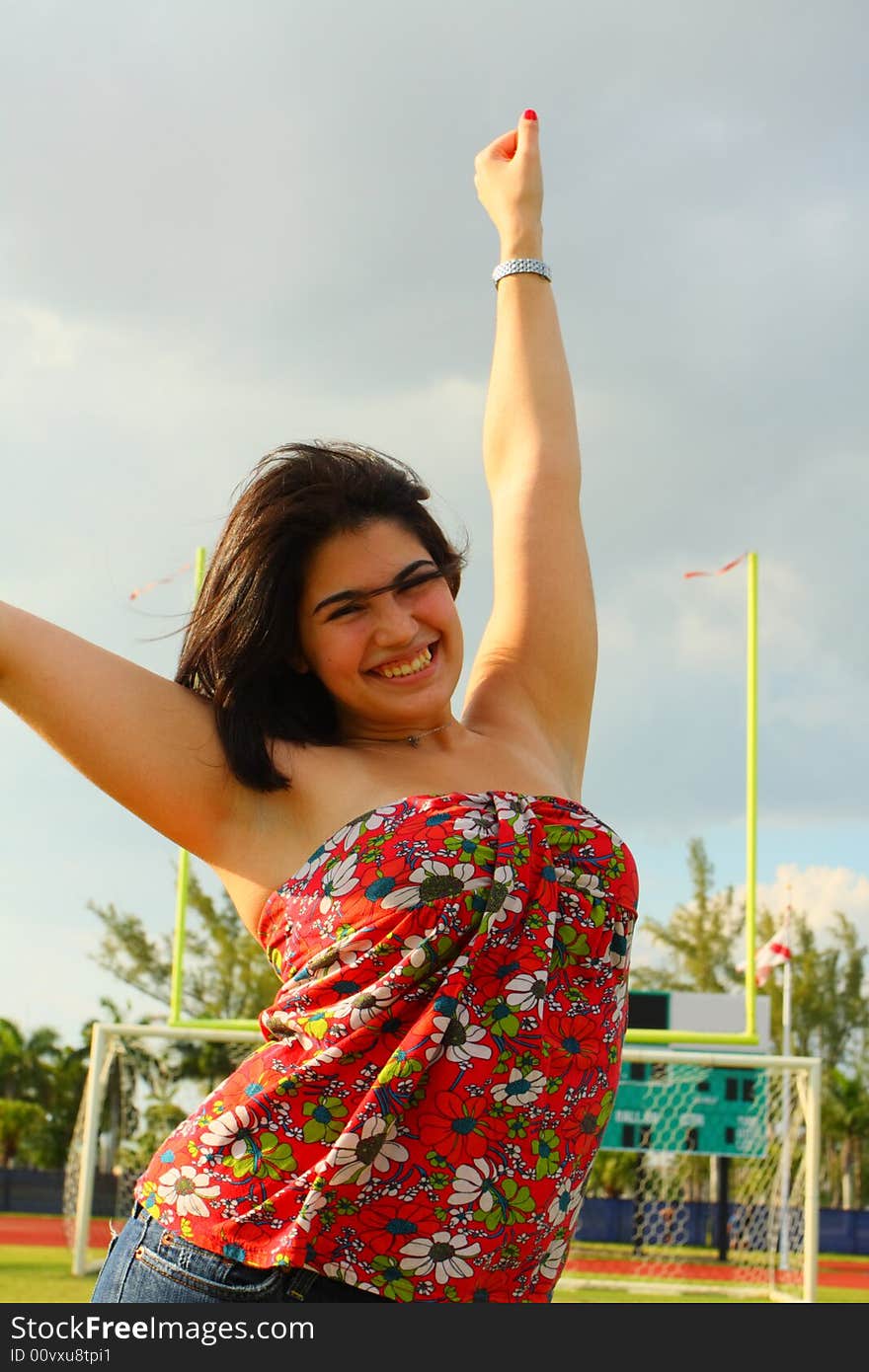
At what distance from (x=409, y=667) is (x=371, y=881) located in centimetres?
33

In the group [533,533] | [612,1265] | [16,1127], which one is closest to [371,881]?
[533,533]

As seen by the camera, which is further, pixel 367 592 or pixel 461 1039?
pixel 367 592

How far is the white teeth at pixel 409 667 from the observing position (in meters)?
1.71

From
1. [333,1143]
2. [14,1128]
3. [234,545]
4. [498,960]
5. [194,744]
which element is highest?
[234,545]

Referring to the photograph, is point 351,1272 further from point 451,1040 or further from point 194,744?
point 194,744

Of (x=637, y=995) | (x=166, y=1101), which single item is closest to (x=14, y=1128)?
(x=166, y=1101)

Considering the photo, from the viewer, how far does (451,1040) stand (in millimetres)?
1388

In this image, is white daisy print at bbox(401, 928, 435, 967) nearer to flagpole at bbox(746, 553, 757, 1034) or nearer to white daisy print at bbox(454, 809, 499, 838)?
white daisy print at bbox(454, 809, 499, 838)

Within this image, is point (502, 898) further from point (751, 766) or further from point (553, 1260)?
point (751, 766)

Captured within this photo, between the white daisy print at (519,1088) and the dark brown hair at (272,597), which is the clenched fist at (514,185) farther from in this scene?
the white daisy print at (519,1088)

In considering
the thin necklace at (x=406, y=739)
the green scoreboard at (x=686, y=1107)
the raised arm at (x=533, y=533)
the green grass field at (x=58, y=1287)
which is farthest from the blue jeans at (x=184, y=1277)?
the green scoreboard at (x=686, y=1107)

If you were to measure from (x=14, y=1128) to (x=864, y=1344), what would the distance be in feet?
80.7

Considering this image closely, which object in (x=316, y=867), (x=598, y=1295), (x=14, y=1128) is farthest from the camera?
(x=14, y=1128)

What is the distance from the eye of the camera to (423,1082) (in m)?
1.38
